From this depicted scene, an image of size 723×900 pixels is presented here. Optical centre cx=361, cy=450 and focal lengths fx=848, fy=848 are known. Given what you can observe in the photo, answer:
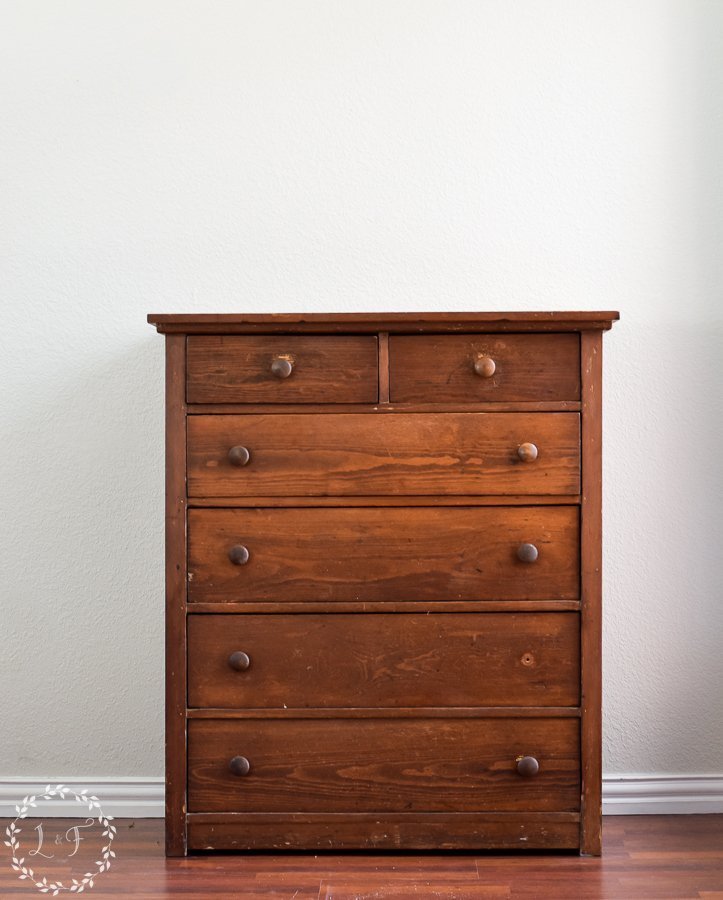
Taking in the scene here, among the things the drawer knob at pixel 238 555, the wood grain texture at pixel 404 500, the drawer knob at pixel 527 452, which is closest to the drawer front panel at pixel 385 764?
the drawer knob at pixel 238 555

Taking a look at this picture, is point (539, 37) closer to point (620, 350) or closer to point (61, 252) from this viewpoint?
point (620, 350)

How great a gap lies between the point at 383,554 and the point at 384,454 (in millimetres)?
221

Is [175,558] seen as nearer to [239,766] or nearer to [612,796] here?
[239,766]

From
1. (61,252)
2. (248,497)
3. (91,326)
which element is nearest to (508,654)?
(248,497)

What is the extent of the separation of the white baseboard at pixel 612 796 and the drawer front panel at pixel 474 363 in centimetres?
113

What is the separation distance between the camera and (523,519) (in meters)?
1.87

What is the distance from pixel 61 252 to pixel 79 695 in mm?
1206

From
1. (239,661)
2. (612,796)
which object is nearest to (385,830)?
(239,661)

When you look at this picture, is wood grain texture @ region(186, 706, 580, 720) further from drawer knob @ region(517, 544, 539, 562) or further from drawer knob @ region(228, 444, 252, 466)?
drawer knob @ region(228, 444, 252, 466)

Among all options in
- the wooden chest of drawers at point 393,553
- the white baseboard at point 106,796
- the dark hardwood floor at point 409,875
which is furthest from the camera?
the white baseboard at point 106,796

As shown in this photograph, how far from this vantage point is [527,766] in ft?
6.09

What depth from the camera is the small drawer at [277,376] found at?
6.13ft

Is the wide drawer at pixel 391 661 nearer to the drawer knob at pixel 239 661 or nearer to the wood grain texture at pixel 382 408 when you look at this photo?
the drawer knob at pixel 239 661

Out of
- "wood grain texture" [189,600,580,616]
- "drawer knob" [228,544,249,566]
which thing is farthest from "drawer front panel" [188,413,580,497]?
"wood grain texture" [189,600,580,616]
